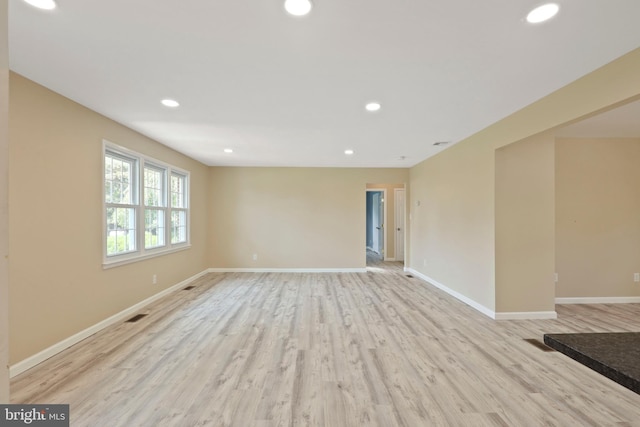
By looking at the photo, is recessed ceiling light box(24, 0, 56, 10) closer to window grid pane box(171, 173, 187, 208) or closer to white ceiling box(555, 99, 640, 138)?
window grid pane box(171, 173, 187, 208)

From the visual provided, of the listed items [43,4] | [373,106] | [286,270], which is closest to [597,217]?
[373,106]

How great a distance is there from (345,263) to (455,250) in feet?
8.41

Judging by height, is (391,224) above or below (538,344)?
above

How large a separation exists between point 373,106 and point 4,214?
106 inches

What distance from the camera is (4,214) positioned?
73cm

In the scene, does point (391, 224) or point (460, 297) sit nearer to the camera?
point (460, 297)

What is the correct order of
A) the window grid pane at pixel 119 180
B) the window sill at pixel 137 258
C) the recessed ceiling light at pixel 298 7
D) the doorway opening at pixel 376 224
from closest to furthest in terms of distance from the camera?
the recessed ceiling light at pixel 298 7
the window sill at pixel 137 258
the window grid pane at pixel 119 180
the doorway opening at pixel 376 224

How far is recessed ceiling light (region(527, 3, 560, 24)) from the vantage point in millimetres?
1434

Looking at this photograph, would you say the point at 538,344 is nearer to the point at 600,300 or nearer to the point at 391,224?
the point at 600,300

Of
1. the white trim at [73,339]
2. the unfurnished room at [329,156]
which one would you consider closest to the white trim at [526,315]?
the unfurnished room at [329,156]

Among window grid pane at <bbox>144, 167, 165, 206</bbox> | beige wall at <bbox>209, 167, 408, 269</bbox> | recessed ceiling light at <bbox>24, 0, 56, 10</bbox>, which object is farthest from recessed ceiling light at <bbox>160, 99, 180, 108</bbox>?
beige wall at <bbox>209, 167, 408, 269</bbox>

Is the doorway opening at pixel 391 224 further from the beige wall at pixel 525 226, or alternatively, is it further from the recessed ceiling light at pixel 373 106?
the recessed ceiling light at pixel 373 106

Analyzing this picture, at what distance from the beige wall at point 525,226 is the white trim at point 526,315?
0.04m

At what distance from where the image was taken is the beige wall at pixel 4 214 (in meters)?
0.70
